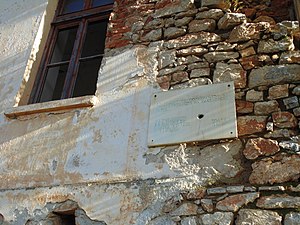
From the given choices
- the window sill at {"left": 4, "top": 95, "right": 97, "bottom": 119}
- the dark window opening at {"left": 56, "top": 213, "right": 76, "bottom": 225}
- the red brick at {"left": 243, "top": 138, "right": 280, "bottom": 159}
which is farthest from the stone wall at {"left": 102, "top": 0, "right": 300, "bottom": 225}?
the dark window opening at {"left": 56, "top": 213, "right": 76, "bottom": 225}

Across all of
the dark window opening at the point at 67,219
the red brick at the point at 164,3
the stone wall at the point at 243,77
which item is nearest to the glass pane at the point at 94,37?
the stone wall at the point at 243,77

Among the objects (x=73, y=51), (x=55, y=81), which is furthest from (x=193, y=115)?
(x=55, y=81)

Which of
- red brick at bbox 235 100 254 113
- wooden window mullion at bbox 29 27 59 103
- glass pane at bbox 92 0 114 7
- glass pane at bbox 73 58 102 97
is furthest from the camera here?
glass pane at bbox 92 0 114 7

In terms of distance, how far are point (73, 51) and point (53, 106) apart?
89cm

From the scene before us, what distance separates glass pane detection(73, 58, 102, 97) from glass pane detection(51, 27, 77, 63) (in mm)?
262

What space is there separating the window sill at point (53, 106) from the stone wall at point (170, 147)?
54 millimetres

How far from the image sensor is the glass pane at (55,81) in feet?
13.4

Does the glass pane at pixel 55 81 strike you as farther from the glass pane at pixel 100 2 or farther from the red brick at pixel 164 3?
the red brick at pixel 164 3

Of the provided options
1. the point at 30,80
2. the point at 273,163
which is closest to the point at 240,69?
the point at 273,163

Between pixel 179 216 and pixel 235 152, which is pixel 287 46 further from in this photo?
pixel 179 216

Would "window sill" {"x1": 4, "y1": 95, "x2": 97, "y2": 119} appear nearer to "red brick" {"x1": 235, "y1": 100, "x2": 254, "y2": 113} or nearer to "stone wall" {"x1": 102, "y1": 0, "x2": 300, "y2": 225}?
"stone wall" {"x1": 102, "y1": 0, "x2": 300, "y2": 225}

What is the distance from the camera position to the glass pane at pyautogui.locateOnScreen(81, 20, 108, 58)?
4336mm

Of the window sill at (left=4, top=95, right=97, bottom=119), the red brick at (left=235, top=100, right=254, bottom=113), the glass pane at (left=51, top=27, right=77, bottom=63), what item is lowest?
the red brick at (left=235, top=100, right=254, bottom=113)

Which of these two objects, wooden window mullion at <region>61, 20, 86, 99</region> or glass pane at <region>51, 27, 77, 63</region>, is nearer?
wooden window mullion at <region>61, 20, 86, 99</region>
